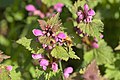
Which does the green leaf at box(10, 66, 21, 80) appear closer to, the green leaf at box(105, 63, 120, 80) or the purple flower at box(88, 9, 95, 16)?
the purple flower at box(88, 9, 95, 16)

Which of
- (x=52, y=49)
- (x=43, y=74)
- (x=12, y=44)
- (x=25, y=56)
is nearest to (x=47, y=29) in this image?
(x=52, y=49)

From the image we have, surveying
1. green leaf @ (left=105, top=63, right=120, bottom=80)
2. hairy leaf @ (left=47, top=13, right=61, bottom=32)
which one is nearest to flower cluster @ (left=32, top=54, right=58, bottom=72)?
hairy leaf @ (left=47, top=13, right=61, bottom=32)

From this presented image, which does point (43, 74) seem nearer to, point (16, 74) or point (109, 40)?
point (16, 74)

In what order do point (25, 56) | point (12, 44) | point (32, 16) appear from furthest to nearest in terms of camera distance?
point (12, 44)
point (32, 16)
point (25, 56)

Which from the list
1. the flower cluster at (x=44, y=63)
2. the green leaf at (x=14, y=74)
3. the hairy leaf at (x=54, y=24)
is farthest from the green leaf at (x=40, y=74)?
the hairy leaf at (x=54, y=24)

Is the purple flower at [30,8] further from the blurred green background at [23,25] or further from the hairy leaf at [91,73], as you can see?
the hairy leaf at [91,73]

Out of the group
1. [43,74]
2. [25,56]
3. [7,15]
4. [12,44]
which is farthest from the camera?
[7,15]

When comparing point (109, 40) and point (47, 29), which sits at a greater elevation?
point (109, 40)
